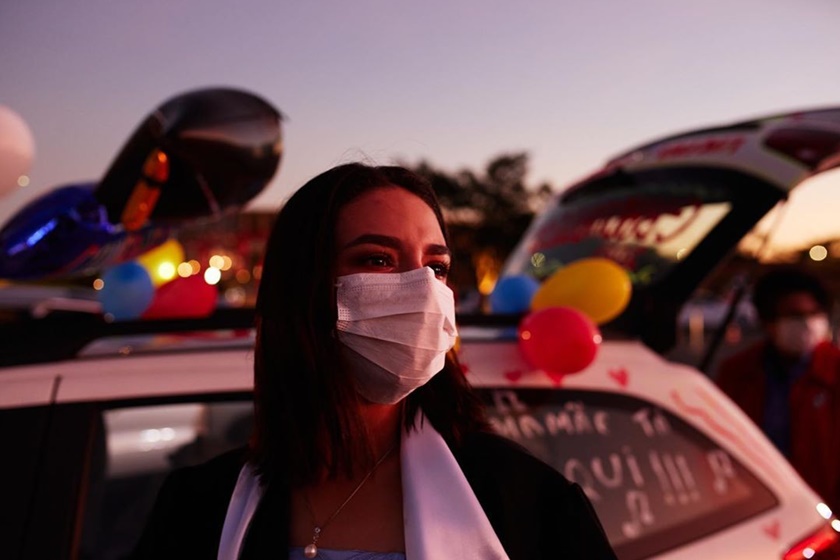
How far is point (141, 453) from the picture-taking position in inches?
110

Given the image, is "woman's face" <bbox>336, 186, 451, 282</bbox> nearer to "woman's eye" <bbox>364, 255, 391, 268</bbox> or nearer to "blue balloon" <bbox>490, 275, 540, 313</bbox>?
"woman's eye" <bbox>364, 255, 391, 268</bbox>

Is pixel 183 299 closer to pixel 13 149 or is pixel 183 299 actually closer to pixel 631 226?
pixel 13 149

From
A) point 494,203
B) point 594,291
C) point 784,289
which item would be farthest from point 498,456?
point 494,203

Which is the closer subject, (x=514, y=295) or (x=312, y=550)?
(x=312, y=550)

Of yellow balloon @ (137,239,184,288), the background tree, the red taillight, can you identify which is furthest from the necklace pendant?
the background tree

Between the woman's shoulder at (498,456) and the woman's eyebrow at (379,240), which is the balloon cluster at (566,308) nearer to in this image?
the woman's shoulder at (498,456)

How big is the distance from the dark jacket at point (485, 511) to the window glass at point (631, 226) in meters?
1.54

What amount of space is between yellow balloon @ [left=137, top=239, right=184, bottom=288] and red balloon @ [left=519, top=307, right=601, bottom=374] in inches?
71.8

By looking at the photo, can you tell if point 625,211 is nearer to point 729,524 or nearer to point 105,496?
point 729,524

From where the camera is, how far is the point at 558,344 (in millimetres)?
1933

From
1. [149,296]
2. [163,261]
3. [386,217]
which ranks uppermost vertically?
[386,217]

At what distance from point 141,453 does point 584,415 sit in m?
1.63

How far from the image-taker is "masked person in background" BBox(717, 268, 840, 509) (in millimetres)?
3637

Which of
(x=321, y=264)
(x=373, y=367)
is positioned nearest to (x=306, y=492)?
(x=373, y=367)
